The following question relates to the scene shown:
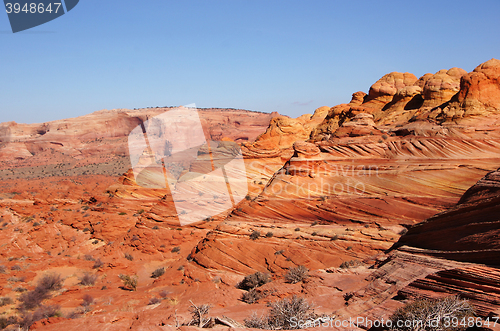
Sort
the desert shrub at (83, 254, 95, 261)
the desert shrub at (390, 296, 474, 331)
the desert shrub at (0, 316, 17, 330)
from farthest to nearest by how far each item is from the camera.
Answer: the desert shrub at (83, 254, 95, 261) → the desert shrub at (0, 316, 17, 330) → the desert shrub at (390, 296, 474, 331)

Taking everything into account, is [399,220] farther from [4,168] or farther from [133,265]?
[4,168]

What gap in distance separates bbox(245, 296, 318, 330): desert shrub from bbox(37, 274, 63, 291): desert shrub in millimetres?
10243

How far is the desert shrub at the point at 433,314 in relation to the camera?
502cm

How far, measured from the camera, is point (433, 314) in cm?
514

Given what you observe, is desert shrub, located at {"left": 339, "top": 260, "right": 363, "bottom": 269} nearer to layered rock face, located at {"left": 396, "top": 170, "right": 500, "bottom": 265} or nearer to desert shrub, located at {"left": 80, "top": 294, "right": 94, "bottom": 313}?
layered rock face, located at {"left": 396, "top": 170, "right": 500, "bottom": 265}

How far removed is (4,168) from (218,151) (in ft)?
188

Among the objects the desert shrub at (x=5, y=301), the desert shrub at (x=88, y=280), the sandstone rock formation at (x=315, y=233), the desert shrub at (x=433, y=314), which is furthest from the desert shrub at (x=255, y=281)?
the desert shrub at (x=5, y=301)

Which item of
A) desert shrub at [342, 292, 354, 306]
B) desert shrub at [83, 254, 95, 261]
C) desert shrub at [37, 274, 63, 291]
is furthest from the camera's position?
desert shrub at [83, 254, 95, 261]

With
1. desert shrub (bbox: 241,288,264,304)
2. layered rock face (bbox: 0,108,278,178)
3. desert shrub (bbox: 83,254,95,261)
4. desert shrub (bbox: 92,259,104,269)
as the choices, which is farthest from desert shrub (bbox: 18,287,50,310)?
layered rock face (bbox: 0,108,278,178)

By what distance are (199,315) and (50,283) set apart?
9.29 metres

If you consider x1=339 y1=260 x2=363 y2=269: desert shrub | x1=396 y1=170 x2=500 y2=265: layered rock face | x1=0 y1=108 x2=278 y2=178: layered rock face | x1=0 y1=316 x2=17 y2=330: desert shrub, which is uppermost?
x1=0 y1=108 x2=278 y2=178: layered rock face

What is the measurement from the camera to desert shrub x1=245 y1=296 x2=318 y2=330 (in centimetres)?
639

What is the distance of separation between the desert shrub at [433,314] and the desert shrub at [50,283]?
1312cm

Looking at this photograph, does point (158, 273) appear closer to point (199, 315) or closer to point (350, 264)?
point (199, 315)
